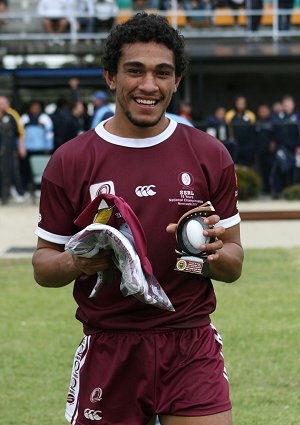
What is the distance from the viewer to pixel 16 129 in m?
20.9

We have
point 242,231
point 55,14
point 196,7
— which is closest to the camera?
point 242,231

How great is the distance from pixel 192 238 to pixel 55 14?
23.1m

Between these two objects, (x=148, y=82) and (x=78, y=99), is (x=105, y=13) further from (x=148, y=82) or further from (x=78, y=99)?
(x=148, y=82)

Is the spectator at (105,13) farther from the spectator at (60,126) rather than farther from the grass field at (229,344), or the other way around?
the grass field at (229,344)

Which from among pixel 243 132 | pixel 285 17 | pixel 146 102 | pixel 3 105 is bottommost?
pixel 243 132

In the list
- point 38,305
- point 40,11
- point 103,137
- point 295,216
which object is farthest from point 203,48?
point 103,137

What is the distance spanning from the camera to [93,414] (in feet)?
13.9

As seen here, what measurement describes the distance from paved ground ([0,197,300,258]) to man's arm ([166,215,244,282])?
31.8 feet

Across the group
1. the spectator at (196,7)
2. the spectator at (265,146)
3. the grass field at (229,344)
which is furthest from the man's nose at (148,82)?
the spectator at (196,7)

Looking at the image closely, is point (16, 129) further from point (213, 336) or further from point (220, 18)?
point (213, 336)

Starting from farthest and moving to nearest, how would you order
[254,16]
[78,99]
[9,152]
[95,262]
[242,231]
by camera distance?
1. [254,16]
2. [78,99]
3. [9,152]
4. [242,231]
5. [95,262]

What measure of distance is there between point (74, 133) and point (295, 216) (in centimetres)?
590

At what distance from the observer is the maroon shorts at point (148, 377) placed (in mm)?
4141

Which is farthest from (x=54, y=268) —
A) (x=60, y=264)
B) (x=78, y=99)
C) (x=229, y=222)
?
(x=78, y=99)
